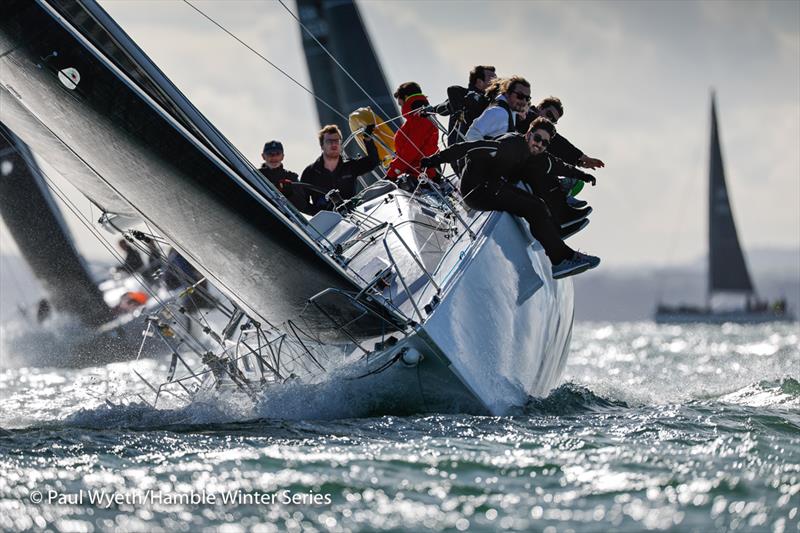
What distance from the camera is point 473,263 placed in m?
4.97

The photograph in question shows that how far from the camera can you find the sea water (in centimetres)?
323

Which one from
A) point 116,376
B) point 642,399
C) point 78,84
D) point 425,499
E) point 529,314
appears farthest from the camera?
point 116,376

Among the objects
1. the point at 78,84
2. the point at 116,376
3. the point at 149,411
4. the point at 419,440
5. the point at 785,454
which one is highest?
the point at 78,84

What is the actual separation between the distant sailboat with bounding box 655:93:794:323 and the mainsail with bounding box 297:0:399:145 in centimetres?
2286

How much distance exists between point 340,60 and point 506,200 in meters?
8.86

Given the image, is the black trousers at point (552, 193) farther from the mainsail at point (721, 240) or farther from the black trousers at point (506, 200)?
the mainsail at point (721, 240)

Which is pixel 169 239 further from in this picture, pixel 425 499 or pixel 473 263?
pixel 425 499

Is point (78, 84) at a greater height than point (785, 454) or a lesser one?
greater

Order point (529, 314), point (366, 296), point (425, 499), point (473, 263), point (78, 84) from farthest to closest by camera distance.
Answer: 1. point (529, 314)
2. point (473, 263)
3. point (366, 296)
4. point (78, 84)
5. point (425, 499)

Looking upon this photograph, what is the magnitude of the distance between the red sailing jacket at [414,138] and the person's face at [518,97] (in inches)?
27.7

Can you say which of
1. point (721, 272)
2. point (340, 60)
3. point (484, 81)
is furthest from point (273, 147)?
point (721, 272)

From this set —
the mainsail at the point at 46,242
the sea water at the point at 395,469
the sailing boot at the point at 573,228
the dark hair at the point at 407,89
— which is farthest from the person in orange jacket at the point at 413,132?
the mainsail at the point at 46,242

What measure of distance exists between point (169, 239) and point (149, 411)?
0.70 meters

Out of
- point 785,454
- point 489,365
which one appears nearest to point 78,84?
point 489,365
